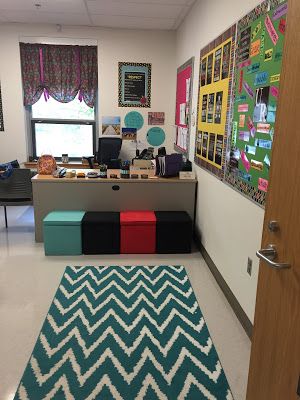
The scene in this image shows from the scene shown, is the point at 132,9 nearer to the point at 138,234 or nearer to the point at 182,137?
the point at 182,137

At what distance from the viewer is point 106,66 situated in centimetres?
539

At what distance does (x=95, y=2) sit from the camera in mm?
4133

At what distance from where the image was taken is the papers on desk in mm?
4484

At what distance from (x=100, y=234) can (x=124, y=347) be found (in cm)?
158

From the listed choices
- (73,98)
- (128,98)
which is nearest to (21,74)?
(73,98)

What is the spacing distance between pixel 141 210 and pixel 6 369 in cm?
233

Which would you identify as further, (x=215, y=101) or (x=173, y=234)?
(x=173, y=234)

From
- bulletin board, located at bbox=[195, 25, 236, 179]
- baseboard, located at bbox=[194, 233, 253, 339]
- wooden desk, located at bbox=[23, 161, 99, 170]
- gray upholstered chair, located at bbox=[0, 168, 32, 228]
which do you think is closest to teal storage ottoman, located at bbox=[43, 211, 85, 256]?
gray upholstered chair, located at bbox=[0, 168, 32, 228]

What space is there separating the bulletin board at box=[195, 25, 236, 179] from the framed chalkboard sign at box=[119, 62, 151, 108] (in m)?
1.95

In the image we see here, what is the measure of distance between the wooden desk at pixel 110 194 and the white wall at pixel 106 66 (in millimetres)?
1834

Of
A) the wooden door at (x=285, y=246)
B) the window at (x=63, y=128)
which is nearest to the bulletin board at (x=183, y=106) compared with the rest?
the window at (x=63, y=128)

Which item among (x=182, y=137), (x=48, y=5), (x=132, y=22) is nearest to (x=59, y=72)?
(x=48, y=5)

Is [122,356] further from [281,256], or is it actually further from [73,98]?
[73,98]

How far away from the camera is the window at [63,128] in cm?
571
